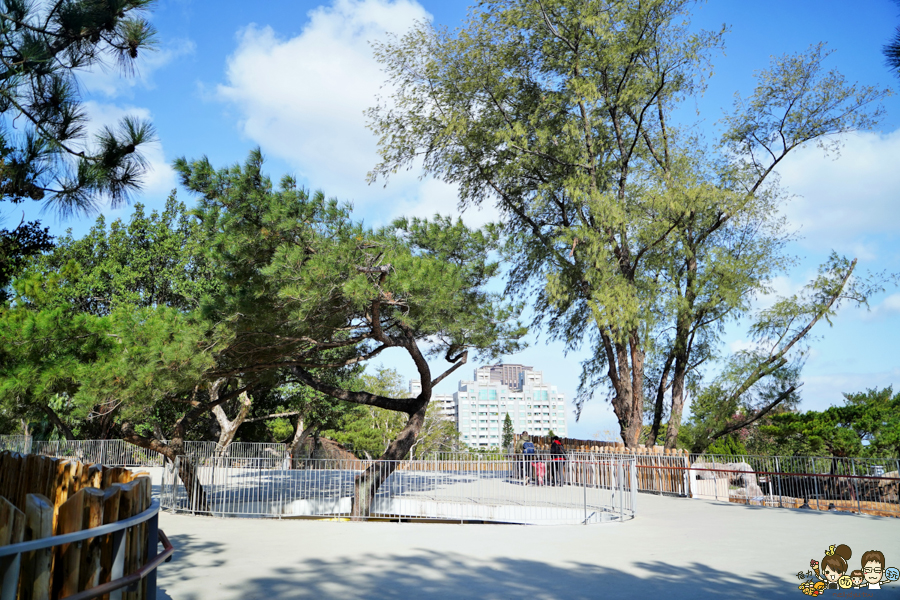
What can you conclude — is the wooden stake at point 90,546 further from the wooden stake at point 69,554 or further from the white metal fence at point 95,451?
the white metal fence at point 95,451

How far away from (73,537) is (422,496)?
15.0 meters

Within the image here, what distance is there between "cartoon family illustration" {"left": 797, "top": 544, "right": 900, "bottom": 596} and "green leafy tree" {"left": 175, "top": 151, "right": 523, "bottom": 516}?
25.2 ft

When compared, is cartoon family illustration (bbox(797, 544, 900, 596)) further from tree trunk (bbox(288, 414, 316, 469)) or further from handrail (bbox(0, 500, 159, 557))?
tree trunk (bbox(288, 414, 316, 469))

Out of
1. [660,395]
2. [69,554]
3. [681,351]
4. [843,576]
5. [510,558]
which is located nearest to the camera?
[69,554]

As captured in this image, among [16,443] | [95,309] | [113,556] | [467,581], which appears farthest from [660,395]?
[95,309]

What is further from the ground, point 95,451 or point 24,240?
point 24,240

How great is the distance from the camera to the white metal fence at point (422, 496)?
1509 centimetres

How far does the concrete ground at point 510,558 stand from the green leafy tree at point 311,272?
159 inches

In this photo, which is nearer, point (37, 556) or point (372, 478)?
point (37, 556)

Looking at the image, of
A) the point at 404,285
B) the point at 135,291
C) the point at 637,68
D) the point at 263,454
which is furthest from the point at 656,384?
the point at 135,291

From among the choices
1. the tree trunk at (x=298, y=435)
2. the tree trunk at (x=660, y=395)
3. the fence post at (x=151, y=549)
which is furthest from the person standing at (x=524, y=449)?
the fence post at (x=151, y=549)

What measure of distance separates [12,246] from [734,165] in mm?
22845

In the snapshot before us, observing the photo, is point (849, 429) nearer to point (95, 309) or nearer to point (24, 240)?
point (24, 240)

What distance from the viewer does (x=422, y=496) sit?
56.7ft
